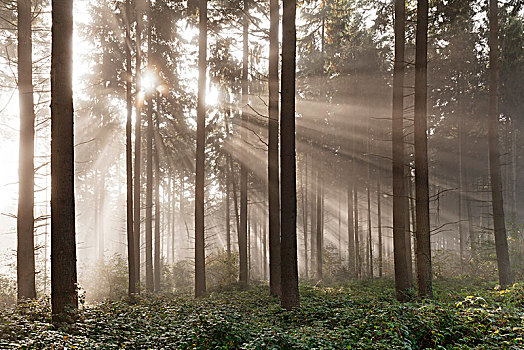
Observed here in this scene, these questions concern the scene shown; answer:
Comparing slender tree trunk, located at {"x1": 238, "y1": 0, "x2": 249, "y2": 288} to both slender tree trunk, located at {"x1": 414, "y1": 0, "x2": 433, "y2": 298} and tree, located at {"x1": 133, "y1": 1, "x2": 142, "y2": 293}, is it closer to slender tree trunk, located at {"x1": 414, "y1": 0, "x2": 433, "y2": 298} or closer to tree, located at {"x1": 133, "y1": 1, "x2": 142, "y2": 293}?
tree, located at {"x1": 133, "y1": 1, "x2": 142, "y2": 293}

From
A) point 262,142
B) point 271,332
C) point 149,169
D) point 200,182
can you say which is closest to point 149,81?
point 149,169

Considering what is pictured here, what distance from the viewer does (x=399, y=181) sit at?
39.8ft

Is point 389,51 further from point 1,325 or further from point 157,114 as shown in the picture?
point 1,325

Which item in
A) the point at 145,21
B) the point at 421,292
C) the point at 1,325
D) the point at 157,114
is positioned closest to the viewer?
the point at 1,325

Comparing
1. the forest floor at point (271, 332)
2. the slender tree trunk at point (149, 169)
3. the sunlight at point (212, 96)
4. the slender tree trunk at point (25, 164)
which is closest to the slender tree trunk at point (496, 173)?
the forest floor at point (271, 332)

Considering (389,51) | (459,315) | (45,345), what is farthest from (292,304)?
(389,51)

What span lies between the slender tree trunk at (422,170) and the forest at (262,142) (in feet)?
0.15

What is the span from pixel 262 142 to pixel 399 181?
7.31m

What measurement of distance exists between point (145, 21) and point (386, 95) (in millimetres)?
13643

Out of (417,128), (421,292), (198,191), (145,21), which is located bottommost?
(421,292)

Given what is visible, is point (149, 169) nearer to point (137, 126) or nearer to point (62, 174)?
point (137, 126)

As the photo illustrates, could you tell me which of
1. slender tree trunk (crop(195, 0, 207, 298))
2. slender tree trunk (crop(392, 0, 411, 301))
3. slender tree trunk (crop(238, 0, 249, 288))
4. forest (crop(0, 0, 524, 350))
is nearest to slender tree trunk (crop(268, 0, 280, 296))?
forest (crop(0, 0, 524, 350))

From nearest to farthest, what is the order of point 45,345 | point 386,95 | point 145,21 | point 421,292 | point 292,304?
point 45,345, point 292,304, point 421,292, point 145,21, point 386,95

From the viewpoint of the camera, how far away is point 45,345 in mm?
5402
